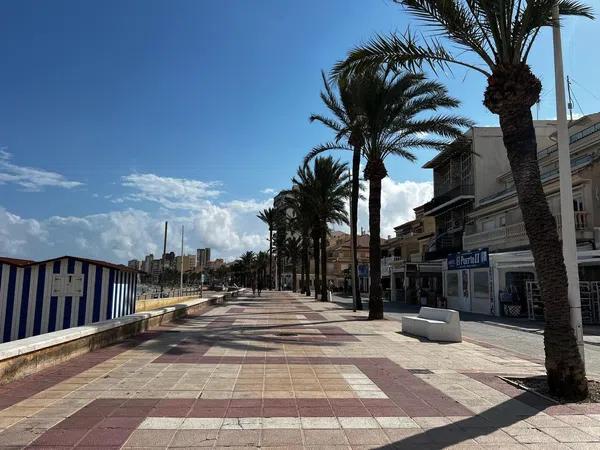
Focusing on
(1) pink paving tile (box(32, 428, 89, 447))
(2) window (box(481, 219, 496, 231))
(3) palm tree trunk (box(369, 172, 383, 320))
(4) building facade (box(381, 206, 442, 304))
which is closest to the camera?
(1) pink paving tile (box(32, 428, 89, 447))

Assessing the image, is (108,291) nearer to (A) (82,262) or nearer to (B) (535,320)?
(A) (82,262)

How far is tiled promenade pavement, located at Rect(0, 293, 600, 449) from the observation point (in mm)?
5035

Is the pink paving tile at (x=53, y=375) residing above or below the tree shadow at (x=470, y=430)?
above

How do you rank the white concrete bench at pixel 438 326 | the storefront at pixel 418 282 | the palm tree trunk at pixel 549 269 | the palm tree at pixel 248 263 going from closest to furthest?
1. the palm tree trunk at pixel 549 269
2. the white concrete bench at pixel 438 326
3. the storefront at pixel 418 282
4. the palm tree at pixel 248 263

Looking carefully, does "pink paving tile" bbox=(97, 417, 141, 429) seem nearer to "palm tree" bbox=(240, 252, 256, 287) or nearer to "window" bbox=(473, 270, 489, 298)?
"window" bbox=(473, 270, 489, 298)

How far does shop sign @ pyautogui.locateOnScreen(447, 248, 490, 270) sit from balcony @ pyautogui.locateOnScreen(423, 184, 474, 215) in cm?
896

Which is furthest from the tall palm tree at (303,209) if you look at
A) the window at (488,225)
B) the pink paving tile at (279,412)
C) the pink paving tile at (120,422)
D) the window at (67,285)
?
the pink paving tile at (120,422)

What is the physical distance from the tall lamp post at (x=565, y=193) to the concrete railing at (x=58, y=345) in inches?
299

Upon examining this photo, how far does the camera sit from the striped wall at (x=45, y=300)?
13.0 metres

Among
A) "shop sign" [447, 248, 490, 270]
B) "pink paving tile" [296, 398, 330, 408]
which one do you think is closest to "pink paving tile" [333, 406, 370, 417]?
"pink paving tile" [296, 398, 330, 408]

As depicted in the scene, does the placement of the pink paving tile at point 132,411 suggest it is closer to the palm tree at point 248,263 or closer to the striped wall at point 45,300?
the striped wall at point 45,300

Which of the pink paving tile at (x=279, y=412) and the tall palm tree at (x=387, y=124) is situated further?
the tall palm tree at (x=387, y=124)

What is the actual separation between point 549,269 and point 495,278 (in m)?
19.4

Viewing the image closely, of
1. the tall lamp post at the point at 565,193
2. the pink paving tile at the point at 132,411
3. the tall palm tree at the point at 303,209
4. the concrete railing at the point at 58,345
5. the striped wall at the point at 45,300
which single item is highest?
the tall palm tree at the point at 303,209
